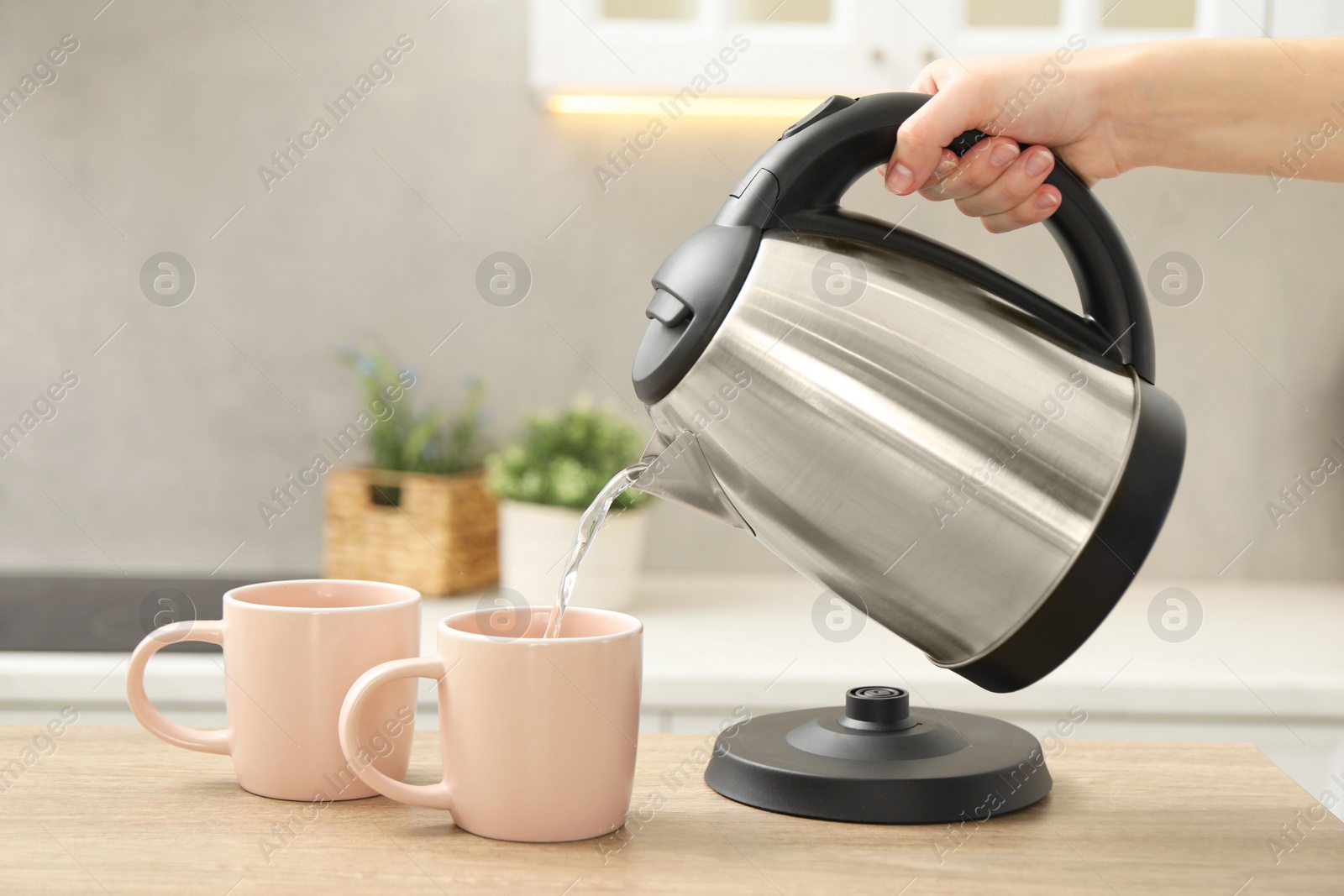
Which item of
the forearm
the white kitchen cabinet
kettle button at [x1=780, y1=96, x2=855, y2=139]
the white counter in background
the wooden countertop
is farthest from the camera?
the white kitchen cabinet

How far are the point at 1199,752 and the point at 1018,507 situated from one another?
263 millimetres

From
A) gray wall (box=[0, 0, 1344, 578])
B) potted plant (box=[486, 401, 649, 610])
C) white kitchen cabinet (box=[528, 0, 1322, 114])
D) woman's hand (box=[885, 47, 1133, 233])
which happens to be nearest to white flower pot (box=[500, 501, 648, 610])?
potted plant (box=[486, 401, 649, 610])

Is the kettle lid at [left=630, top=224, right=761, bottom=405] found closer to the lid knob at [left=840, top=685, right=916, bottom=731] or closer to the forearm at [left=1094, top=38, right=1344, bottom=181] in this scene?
the lid knob at [left=840, top=685, right=916, bottom=731]

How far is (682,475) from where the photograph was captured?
1.85ft

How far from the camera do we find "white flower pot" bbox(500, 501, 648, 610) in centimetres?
138

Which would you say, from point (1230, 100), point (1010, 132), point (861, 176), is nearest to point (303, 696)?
point (861, 176)

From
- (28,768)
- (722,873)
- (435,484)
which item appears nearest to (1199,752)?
(722,873)

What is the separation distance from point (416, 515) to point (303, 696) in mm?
900

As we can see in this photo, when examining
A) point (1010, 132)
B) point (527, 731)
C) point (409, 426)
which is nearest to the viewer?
point (527, 731)

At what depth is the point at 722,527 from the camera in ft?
5.71

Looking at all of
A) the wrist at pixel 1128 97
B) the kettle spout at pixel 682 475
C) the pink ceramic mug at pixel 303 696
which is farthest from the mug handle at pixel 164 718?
the wrist at pixel 1128 97

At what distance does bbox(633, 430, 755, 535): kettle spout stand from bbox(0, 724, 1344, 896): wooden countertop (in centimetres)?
15

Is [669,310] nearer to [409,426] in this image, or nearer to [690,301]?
[690,301]

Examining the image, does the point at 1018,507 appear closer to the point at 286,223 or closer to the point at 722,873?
the point at 722,873
